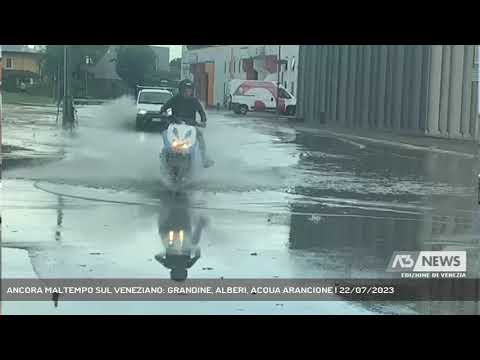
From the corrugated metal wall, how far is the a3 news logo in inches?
788

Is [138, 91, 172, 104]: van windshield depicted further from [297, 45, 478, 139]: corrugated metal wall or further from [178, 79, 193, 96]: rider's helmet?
[178, 79, 193, 96]: rider's helmet

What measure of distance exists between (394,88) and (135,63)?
2302 centimetres

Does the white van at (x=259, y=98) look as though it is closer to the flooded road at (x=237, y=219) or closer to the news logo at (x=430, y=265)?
the flooded road at (x=237, y=219)

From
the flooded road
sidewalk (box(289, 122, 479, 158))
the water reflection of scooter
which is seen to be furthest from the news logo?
sidewalk (box(289, 122, 479, 158))

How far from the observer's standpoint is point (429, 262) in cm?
748

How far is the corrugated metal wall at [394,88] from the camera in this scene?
100ft

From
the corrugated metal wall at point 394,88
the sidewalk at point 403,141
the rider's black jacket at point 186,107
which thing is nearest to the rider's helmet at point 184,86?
the rider's black jacket at point 186,107

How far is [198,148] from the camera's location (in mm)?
13562

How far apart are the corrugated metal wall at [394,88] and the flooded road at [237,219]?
1104 centimetres

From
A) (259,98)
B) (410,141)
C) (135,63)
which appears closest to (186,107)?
(135,63)

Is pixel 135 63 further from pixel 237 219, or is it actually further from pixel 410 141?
pixel 410 141
